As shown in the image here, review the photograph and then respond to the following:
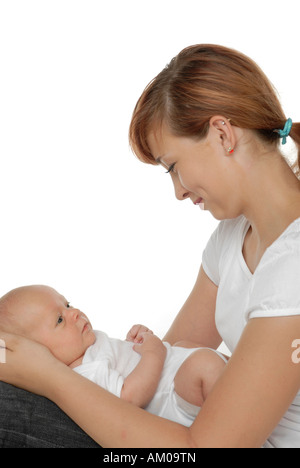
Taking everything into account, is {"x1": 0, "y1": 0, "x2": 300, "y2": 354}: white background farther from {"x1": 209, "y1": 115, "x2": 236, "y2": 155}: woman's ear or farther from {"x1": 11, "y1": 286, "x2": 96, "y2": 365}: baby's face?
{"x1": 209, "y1": 115, "x2": 236, "y2": 155}: woman's ear

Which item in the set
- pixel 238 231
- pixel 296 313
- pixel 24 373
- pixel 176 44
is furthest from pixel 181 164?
pixel 176 44

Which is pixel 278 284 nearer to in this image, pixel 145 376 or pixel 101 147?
pixel 145 376

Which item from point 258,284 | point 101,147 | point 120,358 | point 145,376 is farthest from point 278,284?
point 101,147

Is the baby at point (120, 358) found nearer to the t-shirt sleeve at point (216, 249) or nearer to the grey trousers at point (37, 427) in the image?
the grey trousers at point (37, 427)

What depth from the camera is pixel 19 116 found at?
466cm

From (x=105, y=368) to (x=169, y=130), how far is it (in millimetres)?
733

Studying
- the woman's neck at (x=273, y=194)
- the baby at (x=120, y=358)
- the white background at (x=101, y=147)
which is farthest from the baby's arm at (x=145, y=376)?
the white background at (x=101, y=147)

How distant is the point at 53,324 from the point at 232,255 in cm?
61

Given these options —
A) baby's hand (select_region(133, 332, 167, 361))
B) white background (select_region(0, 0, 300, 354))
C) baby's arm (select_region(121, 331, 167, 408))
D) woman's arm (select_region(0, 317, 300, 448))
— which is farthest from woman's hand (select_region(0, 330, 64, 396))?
white background (select_region(0, 0, 300, 354))

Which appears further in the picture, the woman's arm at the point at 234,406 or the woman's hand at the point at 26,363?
the woman's hand at the point at 26,363

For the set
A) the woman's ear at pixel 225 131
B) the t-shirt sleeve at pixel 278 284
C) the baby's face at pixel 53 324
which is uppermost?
the woman's ear at pixel 225 131

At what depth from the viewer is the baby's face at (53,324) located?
207cm

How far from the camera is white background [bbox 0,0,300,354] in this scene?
→ 411 cm
